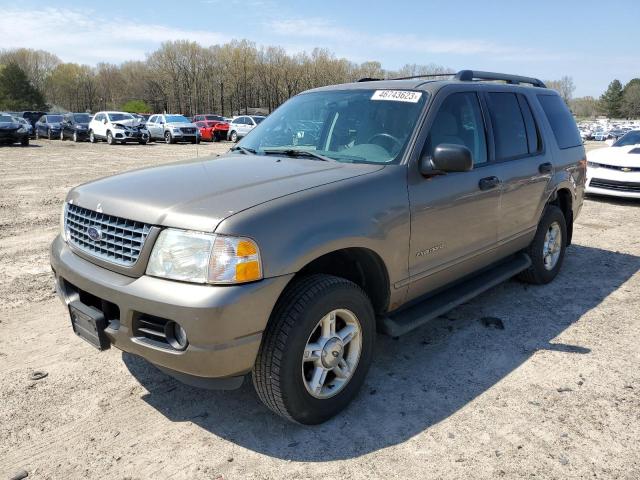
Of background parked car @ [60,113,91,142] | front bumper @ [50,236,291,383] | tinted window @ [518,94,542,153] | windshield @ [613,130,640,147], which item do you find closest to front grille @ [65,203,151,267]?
front bumper @ [50,236,291,383]

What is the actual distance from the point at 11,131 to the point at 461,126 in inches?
1077

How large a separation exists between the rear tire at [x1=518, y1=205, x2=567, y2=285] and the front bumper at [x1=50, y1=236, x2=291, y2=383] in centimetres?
326

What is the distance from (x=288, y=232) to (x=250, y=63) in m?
93.6

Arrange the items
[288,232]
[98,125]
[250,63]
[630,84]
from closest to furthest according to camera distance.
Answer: [288,232]
[98,125]
[250,63]
[630,84]

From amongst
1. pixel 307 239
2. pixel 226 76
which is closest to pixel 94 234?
pixel 307 239

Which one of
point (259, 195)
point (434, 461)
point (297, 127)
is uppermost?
point (297, 127)

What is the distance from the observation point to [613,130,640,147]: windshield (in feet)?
35.9

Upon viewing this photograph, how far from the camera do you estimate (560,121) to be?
518 centimetres

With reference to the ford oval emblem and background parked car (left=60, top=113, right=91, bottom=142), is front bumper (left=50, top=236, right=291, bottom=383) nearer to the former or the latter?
the ford oval emblem

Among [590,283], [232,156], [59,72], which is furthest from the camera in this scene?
[59,72]

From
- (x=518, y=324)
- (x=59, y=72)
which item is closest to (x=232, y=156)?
(x=518, y=324)

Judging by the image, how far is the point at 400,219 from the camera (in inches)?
120

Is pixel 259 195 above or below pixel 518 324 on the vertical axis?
above

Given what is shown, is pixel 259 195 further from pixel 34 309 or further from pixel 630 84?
pixel 630 84
